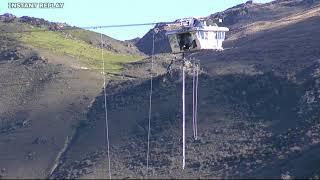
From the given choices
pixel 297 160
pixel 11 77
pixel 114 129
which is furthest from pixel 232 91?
pixel 11 77

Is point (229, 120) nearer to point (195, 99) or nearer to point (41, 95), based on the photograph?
point (195, 99)

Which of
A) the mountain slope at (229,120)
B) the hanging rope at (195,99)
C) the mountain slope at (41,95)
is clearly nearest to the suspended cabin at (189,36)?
the mountain slope at (229,120)

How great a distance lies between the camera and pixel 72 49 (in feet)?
448

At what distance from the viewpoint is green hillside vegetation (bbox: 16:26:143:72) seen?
12381 cm

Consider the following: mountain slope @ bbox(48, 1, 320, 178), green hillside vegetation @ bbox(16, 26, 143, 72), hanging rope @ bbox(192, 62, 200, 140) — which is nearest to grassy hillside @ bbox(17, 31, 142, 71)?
green hillside vegetation @ bbox(16, 26, 143, 72)

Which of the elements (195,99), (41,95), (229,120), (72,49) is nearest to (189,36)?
(229,120)

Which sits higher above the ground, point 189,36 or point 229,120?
point 189,36

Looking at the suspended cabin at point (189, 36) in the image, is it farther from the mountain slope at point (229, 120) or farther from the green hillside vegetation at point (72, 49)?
the green hillside vegetation at point (72, 49)

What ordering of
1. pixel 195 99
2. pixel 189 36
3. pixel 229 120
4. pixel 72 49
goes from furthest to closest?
pixel 72 49 → pixel 195 99 → pixel 229 120 → pixel 189 36

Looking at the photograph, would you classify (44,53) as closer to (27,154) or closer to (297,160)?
(27,154)

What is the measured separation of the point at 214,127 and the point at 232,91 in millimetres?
9755

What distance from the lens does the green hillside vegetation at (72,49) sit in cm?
12381

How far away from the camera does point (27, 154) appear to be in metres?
79.0

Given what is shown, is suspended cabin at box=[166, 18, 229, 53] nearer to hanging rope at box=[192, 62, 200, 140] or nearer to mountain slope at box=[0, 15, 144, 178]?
mountain slope at box=[0, 15, 144, 178]
